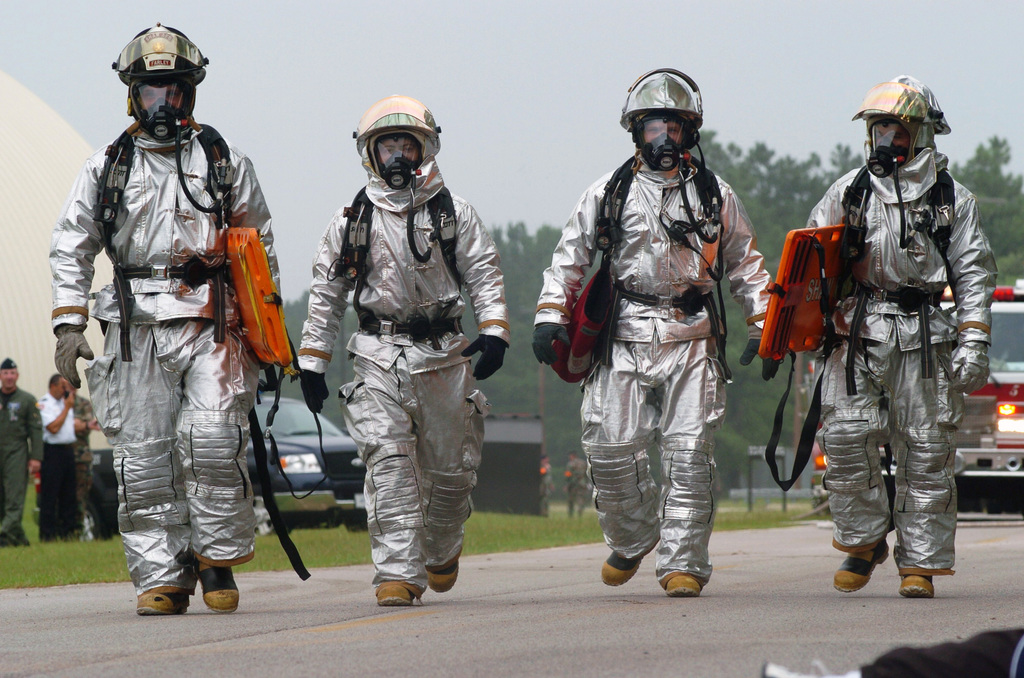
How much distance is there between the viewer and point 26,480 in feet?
47.2

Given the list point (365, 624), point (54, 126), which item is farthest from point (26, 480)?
point (54, 126)

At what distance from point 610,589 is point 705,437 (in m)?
1.14

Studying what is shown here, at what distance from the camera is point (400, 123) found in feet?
21.9

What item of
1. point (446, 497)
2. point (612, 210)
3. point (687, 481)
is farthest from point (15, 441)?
point (687, 481)

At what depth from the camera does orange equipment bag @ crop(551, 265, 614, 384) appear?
6.91 m

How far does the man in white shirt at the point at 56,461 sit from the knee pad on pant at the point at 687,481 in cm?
946

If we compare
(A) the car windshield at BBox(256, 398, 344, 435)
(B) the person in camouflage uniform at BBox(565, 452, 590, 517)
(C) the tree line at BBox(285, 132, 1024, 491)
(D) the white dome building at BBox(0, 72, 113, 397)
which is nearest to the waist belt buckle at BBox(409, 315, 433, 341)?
(A) the car windshield at BBox(256, 398, 344, 435)

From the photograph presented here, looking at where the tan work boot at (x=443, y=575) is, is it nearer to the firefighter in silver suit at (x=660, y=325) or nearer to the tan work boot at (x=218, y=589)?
the firefighter in silver suit at (x=660, y=325)

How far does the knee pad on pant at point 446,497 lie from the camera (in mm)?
6859

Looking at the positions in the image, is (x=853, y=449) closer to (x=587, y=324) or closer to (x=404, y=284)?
(x=587, y=324)

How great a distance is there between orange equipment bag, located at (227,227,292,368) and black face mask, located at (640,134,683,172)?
190cm

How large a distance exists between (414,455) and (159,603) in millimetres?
1315

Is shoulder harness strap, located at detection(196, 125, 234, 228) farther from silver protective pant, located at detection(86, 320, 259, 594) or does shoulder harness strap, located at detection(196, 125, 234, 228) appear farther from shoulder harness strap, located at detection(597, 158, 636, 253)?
shoulder harness strap, located at detection(597, 158, 636, 253)

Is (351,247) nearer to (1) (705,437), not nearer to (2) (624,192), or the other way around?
(2) (624,192)
